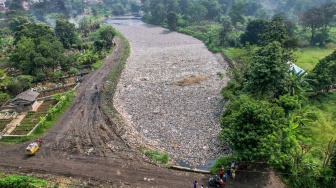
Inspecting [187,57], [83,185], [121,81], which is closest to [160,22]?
[187,57]

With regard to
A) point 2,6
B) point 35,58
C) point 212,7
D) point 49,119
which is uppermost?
point 2,6

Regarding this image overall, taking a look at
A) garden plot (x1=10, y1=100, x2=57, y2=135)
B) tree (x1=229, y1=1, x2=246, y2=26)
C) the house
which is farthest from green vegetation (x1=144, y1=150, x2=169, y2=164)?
the house

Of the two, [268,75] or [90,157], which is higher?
[268,75]

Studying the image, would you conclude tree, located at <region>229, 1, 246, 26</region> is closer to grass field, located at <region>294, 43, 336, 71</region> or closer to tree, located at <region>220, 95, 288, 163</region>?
grass field, located at <region>294, 43, 336, 71</region>

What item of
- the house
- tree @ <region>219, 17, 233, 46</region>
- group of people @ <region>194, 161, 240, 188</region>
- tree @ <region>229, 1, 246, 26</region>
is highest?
the house

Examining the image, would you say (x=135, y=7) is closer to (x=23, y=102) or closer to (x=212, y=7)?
(x=212, y=7)

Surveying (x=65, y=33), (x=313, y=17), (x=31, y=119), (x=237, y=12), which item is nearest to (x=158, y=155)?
(x=31, y=119)

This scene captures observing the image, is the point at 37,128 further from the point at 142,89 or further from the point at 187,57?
the point at 187,57

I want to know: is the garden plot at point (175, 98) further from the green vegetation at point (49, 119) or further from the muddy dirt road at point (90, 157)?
the green vegetation at point (49, 119)
